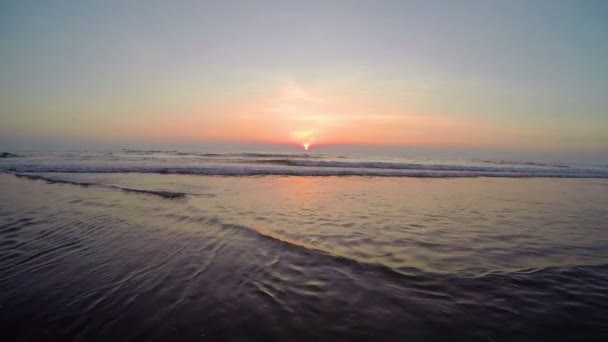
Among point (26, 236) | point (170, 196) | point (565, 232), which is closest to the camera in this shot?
point (26, 236)

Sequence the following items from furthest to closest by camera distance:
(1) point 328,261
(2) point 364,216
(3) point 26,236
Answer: (2) point 364,216 < (3) point 26,236 < (1) point 328,261

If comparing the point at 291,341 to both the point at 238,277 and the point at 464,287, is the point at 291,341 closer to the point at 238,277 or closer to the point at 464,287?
the point at 238,277

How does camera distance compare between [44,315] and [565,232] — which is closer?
[44,315]

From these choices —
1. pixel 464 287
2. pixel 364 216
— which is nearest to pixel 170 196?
pixel 364 216

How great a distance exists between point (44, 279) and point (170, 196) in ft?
22.4

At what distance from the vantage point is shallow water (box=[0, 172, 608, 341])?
2.81 metres

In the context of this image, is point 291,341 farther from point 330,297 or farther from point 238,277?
point 238,277

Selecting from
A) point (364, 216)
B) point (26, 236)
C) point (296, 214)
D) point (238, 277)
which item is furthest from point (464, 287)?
point (26, 236)

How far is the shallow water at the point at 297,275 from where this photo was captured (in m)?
2.81

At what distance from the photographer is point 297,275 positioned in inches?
158

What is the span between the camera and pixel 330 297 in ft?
11.2

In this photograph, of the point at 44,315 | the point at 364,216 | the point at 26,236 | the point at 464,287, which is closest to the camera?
the point at 44,315

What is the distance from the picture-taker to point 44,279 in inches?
149

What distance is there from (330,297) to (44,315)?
2799 mm
